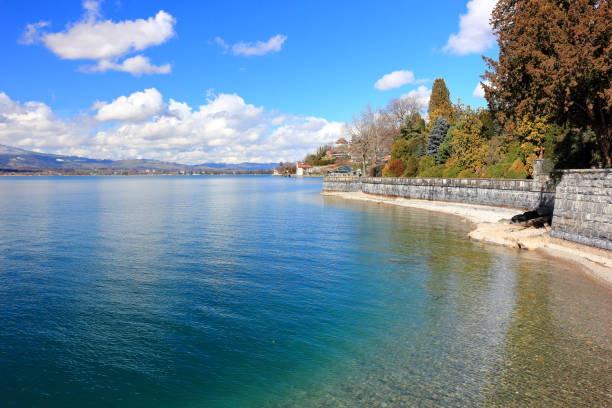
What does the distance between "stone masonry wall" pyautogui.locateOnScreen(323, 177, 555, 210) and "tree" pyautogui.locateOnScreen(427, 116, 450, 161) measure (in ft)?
37.1

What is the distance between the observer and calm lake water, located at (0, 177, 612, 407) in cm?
829

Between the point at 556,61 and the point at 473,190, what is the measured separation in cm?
2414

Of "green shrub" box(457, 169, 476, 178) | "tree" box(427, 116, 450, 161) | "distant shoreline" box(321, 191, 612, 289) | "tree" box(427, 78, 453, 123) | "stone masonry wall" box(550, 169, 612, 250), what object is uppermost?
"tree" box(427, 78, 453, 123)

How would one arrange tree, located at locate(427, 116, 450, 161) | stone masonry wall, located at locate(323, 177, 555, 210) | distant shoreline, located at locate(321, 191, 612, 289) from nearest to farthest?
distant shoreline, located at locate(321, 191, 612, 289) < stone masonry wall, located at locate(323, 177, 555, 210) < tree, located at locate(427, 116, 450, 161)

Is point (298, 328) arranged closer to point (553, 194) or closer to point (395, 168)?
point (553, 194)

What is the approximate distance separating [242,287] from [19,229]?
23689 millimetres

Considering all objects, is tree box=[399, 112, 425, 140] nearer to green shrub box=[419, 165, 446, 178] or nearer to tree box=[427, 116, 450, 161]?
tree box=[427, 116, 450, 161]

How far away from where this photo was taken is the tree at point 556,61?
18.2m

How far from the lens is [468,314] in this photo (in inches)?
493

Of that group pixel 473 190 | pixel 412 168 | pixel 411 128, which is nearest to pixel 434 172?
pixel 412 168

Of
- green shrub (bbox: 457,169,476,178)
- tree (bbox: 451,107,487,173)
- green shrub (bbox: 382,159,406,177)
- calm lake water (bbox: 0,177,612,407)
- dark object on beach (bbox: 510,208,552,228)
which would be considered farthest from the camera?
green shrub (bbox: 382,159,406,177)

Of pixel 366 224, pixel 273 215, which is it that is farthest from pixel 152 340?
pixel 273 215

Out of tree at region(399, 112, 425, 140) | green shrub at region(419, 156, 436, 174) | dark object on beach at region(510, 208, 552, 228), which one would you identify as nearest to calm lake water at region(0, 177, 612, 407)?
dark object on beach at region(510, 208, 552, 228)

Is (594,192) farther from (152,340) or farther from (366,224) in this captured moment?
(152,340)
